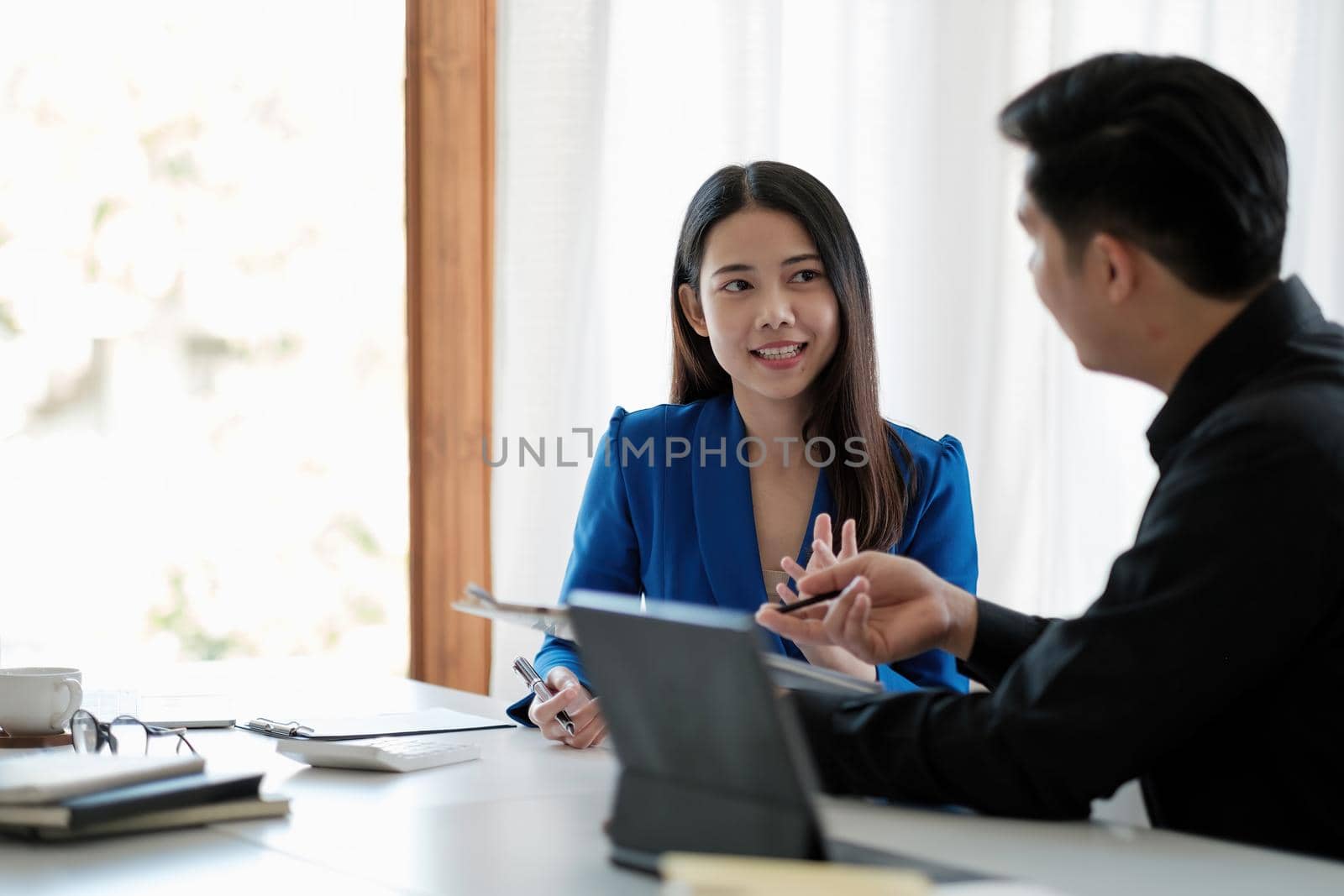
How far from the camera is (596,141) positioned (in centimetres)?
310

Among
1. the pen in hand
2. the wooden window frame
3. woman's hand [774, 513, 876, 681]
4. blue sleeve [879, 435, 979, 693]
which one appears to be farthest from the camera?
the wooden window frame

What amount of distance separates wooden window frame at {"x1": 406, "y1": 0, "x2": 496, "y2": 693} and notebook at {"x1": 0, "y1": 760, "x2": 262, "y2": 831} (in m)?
1.94

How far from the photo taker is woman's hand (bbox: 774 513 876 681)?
146cm

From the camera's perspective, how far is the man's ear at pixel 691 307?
2.25 metres

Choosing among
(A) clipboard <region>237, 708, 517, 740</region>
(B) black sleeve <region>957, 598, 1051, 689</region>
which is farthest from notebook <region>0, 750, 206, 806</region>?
(B) black sleeve <region>957, 598, 1051, 689</region>

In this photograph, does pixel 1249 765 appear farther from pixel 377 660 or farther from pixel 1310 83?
pixel 377 660

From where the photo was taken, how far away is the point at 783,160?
123 inches

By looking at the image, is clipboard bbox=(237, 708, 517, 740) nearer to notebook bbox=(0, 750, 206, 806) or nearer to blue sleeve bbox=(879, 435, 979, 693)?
notebook bbox=(0, 750, 206, 806)

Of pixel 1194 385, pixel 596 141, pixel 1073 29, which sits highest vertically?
pixel 1073 29

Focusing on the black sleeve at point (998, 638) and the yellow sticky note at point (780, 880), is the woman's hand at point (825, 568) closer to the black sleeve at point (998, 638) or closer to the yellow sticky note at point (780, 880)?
the black sleeve at point (998, 638)

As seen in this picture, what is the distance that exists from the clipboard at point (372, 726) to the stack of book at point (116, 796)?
374 mm

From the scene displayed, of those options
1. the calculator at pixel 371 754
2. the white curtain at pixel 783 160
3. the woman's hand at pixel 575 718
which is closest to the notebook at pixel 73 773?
the calculator at pixel 371 754

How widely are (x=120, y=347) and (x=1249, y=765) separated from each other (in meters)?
2.55

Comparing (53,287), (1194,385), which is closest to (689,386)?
(1194,385)
